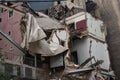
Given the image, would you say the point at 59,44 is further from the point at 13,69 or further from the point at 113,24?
the point at 113,24

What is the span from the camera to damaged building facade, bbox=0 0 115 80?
813 inches

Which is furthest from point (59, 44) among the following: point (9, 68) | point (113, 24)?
point (113, 24)

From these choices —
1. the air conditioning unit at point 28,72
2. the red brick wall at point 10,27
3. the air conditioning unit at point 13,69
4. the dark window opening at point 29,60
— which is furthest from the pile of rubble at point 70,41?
the air conditioning unit at point 13,69

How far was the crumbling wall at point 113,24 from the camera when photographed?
2605cm

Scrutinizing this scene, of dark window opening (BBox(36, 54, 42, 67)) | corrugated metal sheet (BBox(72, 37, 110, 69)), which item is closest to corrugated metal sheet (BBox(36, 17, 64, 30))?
dark window opening (BBox(36, 54, 42, 67))

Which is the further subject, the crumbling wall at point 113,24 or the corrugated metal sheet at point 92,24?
the crumbling wall at point 113,24

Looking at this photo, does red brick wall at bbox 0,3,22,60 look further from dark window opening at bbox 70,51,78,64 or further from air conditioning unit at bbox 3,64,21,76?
dark window opening at bbox 70,51,78,64

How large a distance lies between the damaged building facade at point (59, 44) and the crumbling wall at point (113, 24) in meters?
1.06

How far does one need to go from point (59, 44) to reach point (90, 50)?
8.50 feet

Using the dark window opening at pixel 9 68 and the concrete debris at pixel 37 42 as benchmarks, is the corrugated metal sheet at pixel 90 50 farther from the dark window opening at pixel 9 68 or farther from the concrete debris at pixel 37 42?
the dark window opening at pixel 9 68

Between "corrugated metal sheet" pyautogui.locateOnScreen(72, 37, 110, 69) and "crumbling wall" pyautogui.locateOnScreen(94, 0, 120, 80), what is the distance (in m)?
1.28

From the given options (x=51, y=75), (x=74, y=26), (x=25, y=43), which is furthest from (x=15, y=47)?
(x=74, y=26)

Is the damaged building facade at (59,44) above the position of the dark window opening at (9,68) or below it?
above

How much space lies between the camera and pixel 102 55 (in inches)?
974
